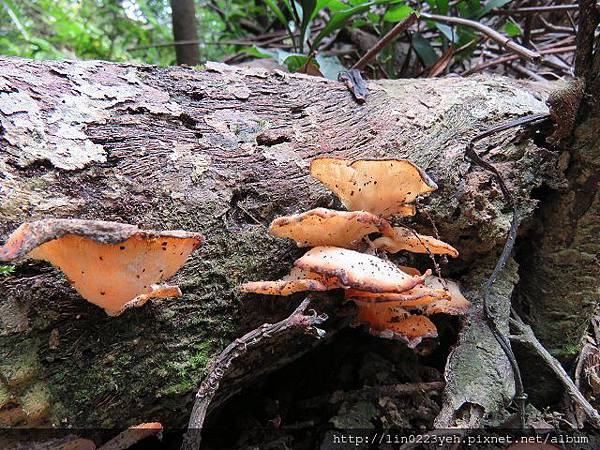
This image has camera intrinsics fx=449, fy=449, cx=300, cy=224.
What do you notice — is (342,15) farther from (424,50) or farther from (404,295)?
(404,295)

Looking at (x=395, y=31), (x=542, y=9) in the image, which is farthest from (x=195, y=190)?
(x=542, y=9)

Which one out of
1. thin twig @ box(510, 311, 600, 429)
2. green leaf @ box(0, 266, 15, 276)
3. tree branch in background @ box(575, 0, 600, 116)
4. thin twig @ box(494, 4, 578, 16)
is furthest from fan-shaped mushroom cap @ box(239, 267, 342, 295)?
thin twig @ box(494, 4, 578, 16)

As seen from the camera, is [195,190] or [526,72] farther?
[526,72]

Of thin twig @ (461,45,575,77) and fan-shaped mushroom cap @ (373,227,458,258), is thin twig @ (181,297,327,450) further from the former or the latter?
thin twig @ (461,45,575,77)

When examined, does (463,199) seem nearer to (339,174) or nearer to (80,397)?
(339,174)

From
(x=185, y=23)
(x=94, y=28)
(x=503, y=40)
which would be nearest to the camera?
(x=503, y=40)

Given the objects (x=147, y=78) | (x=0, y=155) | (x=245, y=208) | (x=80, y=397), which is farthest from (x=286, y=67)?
(x=80, y=397)
